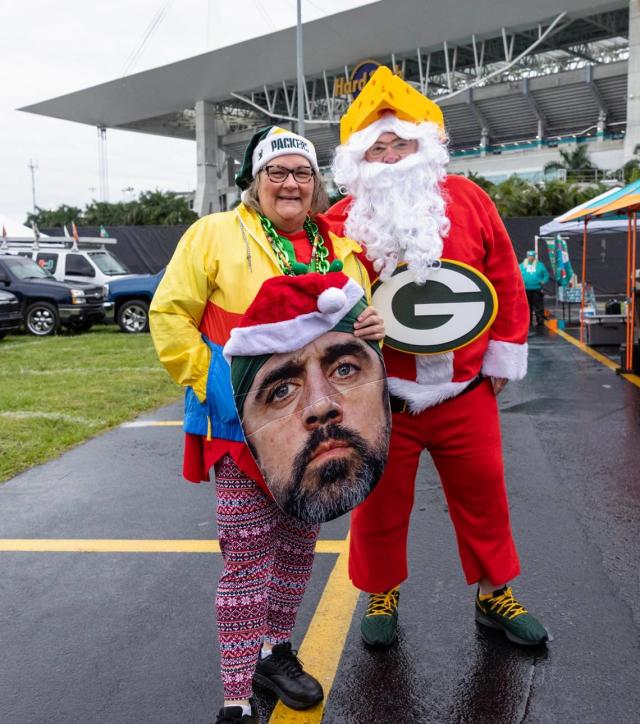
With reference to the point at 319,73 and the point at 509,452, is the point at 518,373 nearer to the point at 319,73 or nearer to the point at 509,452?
the point at 509,452

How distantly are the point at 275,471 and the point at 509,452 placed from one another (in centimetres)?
396

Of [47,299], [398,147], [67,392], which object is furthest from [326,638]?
[47,299]

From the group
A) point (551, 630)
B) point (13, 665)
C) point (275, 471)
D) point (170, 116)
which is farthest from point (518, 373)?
point (170, 116)

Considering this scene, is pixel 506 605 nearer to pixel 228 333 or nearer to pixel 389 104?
pixel 228 333

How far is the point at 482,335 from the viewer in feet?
9.12

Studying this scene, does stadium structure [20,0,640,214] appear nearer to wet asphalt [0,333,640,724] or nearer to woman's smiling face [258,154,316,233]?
wet asphalt [0,333,640,724]

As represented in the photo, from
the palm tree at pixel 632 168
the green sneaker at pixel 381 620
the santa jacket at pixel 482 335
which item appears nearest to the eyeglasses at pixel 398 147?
the santa jacket at pixel 482 335

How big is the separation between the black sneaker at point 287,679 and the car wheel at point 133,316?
522 inches

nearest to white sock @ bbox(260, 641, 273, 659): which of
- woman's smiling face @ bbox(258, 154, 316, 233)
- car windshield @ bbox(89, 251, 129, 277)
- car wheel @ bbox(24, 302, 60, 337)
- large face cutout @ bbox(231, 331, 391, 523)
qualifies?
large face cutout @ bbox(231, 331, 391, 523)

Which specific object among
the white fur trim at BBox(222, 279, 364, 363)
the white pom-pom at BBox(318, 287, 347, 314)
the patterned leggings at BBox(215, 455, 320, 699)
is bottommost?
the patterned leggings at BBox(215, 455, 320, 699)

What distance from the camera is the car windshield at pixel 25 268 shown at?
15.2 m

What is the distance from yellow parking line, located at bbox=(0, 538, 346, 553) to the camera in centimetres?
388

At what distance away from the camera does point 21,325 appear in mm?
15164

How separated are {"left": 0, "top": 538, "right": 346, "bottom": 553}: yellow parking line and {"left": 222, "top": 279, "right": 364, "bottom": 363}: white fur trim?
204cm
